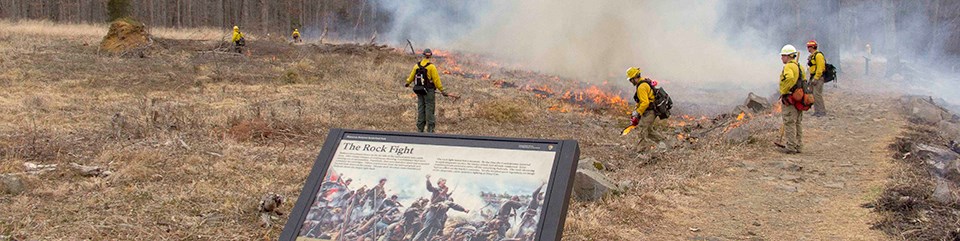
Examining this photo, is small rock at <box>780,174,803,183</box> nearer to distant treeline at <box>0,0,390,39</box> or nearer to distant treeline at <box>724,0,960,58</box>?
distant treeline at <box>724,0,960,58</box>

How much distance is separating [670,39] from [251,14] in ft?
125

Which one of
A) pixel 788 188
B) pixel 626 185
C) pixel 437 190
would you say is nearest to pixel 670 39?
pixel 788 188

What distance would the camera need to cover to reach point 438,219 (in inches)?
170

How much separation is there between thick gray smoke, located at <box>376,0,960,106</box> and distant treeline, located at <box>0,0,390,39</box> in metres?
15.0

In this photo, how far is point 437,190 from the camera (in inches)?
176

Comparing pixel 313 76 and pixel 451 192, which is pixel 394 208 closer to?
pixel 451 192

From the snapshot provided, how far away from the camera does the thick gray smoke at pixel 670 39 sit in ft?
91.0

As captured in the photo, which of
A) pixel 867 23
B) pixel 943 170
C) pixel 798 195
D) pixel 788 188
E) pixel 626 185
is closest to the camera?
pixel 626 185

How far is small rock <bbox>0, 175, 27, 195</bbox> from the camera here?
7.16 metres

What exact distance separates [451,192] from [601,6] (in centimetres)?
2449

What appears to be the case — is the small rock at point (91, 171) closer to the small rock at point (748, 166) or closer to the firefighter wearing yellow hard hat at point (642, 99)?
Result: the firefighter wearing yellow hard hat at point (642, 99)

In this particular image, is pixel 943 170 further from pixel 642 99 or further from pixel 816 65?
pixel 816 65

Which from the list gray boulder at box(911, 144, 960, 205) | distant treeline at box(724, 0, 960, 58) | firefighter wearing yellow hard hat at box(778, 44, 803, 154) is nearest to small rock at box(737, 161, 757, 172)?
firefighter wearing yellow hard hat at box(778, 44, 803, 154)

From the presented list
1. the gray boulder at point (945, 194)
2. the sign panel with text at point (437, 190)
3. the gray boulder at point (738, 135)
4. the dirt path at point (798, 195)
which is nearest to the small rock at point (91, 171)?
the sign panel with text at point (437, 190)
